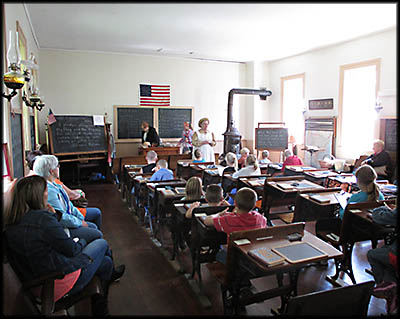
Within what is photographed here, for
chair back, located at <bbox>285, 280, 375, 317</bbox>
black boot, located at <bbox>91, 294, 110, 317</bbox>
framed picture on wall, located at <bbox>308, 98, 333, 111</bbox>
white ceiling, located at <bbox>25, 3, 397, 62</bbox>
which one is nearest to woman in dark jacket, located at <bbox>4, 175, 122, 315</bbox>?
black boot, located at <bbox>91, 294, 110, 317</bbox>

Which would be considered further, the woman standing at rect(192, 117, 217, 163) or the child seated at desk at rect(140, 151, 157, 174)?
the woman standing at rect(192, 117, 217, 163)

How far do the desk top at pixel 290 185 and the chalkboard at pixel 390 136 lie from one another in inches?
130

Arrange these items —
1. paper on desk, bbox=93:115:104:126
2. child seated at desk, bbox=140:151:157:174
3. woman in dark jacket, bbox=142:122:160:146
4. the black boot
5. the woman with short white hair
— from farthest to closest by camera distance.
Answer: woman in dark jacket, bbox=142:122:160:146 < paper on desk, bbox=93:115:104:126 < child seated at desk, bbox=140:151:157:174 < the woman with short white hair < the black boot

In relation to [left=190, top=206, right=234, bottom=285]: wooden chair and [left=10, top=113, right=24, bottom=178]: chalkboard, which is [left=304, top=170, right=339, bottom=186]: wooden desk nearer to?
[left=190, top=206, right=234, bottom=285]: wooden chair

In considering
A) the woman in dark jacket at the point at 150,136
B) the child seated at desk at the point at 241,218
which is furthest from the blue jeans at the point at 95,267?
the woman in dark jacket at the point at 150,136

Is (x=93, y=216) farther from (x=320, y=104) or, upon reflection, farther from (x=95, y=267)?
(x=320, y=104)

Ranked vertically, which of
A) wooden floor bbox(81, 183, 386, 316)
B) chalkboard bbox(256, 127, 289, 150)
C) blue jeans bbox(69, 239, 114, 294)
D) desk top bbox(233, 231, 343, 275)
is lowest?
wooden floor bbox(81, 183, 386, 316)

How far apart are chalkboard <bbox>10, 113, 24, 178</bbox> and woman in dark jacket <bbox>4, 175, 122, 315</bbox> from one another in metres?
1.27

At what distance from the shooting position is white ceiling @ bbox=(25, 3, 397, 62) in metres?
5.32

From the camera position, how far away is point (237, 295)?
237 cm

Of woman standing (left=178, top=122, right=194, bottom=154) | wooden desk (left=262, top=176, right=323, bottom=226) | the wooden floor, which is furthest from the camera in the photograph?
woman standing (left=178, top=122, right=194, bottom=154)

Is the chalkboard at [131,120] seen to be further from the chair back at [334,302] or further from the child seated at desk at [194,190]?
the chair back at [334,302]

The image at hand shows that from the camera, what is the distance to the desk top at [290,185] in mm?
4273

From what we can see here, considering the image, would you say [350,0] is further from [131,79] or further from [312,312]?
[131,79]
